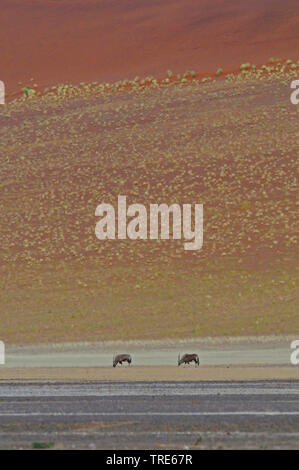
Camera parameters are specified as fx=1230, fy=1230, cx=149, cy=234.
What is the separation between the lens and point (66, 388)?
77.1ft

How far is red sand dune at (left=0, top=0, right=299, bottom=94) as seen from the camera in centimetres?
7869

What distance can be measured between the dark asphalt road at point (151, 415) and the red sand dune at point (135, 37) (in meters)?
53.6

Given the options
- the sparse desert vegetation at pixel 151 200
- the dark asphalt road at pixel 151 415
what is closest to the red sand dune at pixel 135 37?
the sparse desert vegetation at pixel 151 200

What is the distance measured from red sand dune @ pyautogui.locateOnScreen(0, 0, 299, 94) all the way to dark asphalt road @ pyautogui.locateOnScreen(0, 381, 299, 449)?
53.6 meters

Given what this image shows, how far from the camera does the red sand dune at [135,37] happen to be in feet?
258

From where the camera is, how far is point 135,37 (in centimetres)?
8706

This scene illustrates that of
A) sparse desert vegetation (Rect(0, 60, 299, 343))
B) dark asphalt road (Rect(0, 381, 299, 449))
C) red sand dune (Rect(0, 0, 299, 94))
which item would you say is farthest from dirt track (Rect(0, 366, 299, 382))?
red sand dune (Rect(0, 0, 299, 94))

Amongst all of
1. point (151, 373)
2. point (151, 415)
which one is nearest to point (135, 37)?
point (151, 373)

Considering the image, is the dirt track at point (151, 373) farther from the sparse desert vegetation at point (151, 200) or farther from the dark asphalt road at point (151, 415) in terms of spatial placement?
the sparse desert vegetation at point (151, 200)

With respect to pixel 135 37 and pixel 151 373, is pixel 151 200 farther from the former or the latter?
pixel 135 37

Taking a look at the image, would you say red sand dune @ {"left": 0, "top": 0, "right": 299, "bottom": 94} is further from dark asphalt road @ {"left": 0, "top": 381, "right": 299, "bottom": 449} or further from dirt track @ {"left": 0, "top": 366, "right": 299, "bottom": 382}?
dark asphalt road @ {"left": 0, "top": 381, "right": 299, "bottom": 449}
